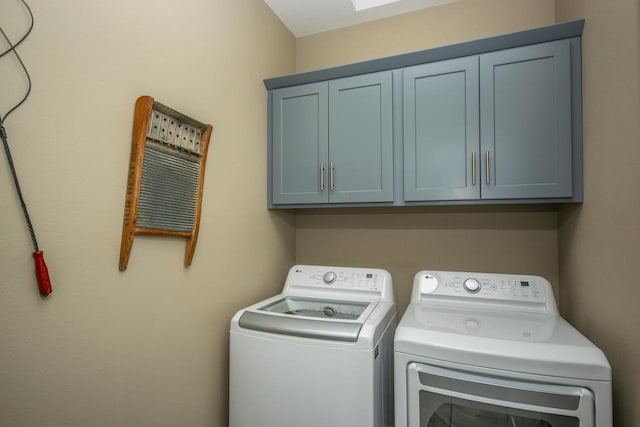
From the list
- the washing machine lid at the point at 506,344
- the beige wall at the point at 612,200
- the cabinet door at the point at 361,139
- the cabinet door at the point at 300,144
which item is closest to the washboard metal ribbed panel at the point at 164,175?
the cabinet door at the point at 300,144

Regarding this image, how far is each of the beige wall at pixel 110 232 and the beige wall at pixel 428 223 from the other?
0.76m

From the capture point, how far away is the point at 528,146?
1534 mm

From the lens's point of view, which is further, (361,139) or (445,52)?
(361,139)

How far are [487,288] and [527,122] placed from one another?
2.76 ft

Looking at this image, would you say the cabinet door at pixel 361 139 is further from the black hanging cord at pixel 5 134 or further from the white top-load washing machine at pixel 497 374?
the black hanging cord at pixel 5 134

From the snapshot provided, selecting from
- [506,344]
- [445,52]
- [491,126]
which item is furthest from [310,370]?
[445,52]

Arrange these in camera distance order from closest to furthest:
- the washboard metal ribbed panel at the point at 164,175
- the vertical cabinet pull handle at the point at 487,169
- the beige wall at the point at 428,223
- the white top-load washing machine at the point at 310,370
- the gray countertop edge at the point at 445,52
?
the washboard metal ribbed panel at the point at 164,175 → the white top-load washing machine at the point at 310,370 → the gray countertop edge at the point at 445,52 → the vertical cabinet pull handle at the point at 487,169 → the beige wall at the point at 428,223

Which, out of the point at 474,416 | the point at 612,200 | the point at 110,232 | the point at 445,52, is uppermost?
the point at 445,52

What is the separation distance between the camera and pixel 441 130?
169cm

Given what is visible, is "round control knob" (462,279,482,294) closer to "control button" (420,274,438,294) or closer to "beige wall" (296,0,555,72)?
"control button" (420,274,438,294)

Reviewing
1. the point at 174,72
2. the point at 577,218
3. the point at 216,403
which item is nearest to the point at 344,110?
the point at 174,72

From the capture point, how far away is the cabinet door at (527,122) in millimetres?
1482

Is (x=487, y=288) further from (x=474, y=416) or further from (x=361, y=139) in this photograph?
(x=361, y=139)

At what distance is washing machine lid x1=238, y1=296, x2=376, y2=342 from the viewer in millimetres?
1338
